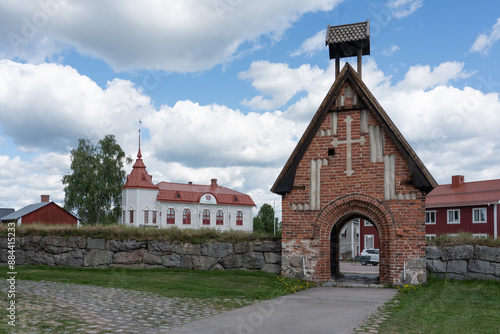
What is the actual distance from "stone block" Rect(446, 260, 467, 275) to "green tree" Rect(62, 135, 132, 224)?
37163 mm

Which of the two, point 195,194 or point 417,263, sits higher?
point 195,194

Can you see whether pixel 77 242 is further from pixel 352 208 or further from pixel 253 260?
pixel 352 208

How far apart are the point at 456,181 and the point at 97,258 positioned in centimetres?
3985

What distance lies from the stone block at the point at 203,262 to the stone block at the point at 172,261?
1.87 feet

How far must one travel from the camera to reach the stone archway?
1414cm

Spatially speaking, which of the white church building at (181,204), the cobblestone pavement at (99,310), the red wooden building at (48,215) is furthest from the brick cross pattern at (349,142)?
the white church building at (181,204)

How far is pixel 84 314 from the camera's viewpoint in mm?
7988

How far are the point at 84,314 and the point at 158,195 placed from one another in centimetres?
5124

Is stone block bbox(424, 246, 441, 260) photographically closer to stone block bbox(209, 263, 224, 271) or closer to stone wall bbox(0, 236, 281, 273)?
stone wall bbox(0, 236, 281, 273)

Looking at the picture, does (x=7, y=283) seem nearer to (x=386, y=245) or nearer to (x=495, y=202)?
(x=386, y=245)

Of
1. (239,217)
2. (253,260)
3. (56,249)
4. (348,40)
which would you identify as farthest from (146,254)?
(239,217)

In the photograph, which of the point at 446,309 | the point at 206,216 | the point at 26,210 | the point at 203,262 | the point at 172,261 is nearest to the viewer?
the point at 446,309

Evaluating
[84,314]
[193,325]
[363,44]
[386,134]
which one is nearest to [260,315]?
[193,325]

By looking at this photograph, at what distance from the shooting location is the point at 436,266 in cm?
1484
